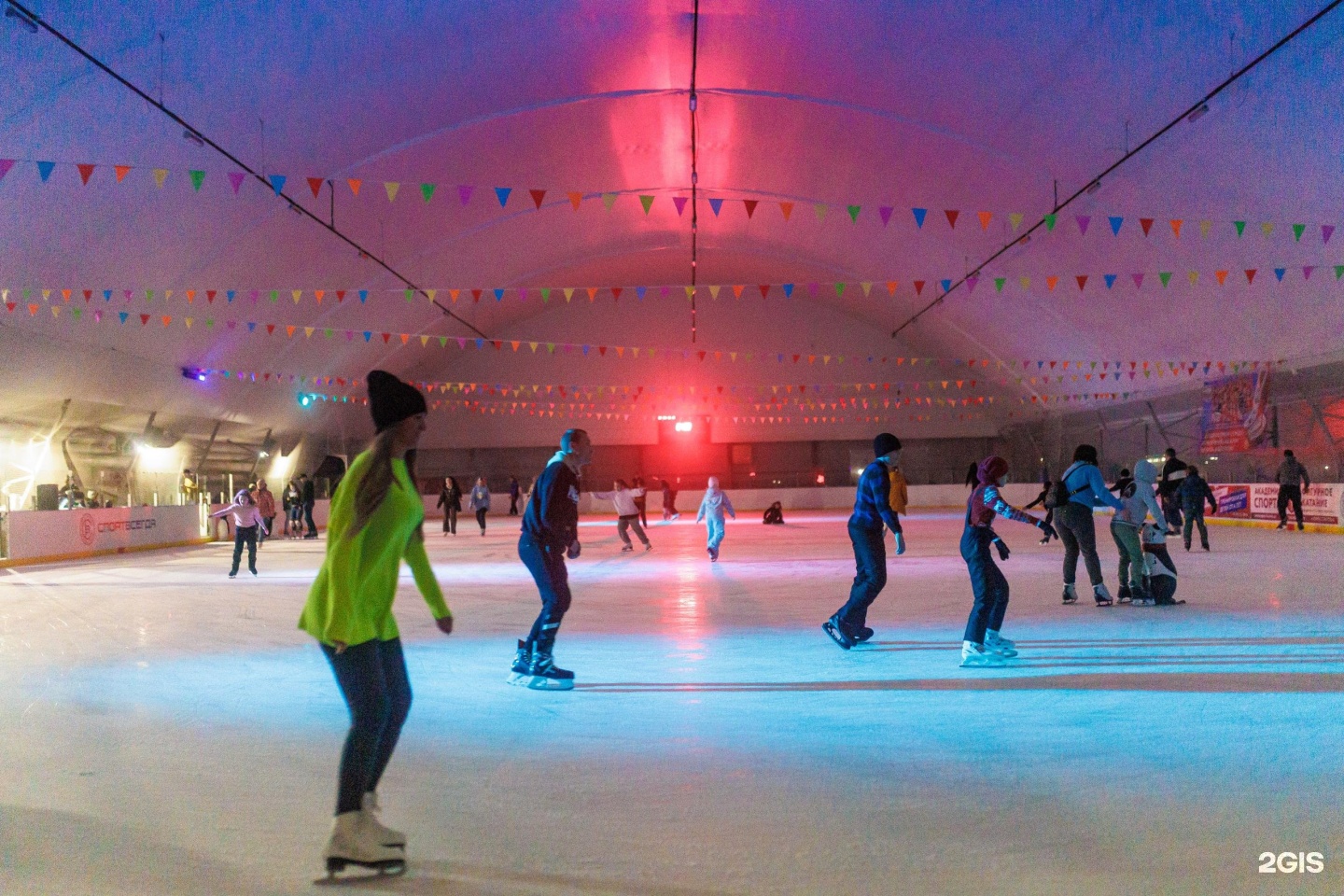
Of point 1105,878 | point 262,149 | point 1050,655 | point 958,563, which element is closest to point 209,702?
point 1105,878

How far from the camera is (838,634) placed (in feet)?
21.0

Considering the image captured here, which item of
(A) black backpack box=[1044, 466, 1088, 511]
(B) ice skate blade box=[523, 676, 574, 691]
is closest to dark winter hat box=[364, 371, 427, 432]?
(B) ice skate blade box=[523, 676, 574, 691]

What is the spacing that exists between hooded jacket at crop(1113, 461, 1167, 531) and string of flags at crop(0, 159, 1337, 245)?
565cm

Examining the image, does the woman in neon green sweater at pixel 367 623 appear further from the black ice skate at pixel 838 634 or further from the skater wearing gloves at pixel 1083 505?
the skater wearing gloves at pixel 1083 505

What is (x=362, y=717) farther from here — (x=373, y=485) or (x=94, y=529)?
(x=94, y=529)

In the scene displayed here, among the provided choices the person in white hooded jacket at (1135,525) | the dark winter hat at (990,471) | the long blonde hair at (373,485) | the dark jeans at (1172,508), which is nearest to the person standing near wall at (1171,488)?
the dark jeans at (1172,508)

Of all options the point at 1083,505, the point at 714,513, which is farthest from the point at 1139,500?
the point at 714,513

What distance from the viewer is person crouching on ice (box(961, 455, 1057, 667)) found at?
5.67 metres

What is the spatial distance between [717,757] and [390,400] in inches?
72.4

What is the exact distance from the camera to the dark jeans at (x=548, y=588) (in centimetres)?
525

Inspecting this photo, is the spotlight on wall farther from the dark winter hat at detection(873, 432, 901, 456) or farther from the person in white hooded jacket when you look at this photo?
the person in white hooded jacket

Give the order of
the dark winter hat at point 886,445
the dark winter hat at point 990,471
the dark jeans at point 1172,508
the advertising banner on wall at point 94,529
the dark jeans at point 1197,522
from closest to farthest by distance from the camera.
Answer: the dark winter hat at point 990,471 < the dark winter hat at point 886,445 < the dark jeans at point 1197,522 < the dark jeans at point 1172,508 < the advertising banner on wall at point 94,529

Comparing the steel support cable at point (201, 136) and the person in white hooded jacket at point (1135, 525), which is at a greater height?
the steel support cable at point (201, 136)

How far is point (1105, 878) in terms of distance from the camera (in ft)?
8.63
